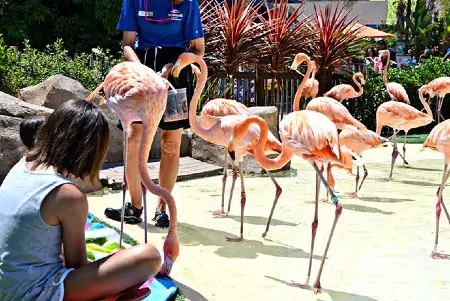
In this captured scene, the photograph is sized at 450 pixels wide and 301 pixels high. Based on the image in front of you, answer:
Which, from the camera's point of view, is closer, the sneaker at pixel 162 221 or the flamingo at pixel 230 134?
the flamingo at pixel 230 134

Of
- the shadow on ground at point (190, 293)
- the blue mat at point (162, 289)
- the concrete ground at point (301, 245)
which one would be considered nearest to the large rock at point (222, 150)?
the concrete ground at point (301, 245)

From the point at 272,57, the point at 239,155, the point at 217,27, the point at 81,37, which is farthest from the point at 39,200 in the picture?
the point at 81,37

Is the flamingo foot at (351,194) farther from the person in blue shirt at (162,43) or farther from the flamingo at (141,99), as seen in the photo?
the flamingo at (141,99)

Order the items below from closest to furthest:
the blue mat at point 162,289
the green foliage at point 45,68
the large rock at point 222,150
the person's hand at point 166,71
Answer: the blue mat at point 162,289 < the person's hand at point 166,71 < the large rock at point 222,150 < the green foliage at point 45,68

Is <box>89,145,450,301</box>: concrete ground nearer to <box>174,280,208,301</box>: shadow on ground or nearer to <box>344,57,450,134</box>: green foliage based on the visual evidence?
<box>174,280,208,301</box>: shadow on ground

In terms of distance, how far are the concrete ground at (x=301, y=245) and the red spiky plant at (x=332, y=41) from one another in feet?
13.8

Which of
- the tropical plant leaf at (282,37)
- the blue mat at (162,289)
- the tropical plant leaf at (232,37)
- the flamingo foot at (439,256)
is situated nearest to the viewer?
the blue mat at (162,289)

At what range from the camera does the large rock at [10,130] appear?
5.82m

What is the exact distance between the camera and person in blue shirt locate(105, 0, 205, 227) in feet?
14.9

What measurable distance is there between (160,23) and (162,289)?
221 cm

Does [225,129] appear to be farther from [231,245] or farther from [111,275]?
[111,275]

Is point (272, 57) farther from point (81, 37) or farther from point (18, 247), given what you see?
point (18, 247)

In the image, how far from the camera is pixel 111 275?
2.54 meters

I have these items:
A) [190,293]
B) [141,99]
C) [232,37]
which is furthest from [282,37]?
[190,293]
